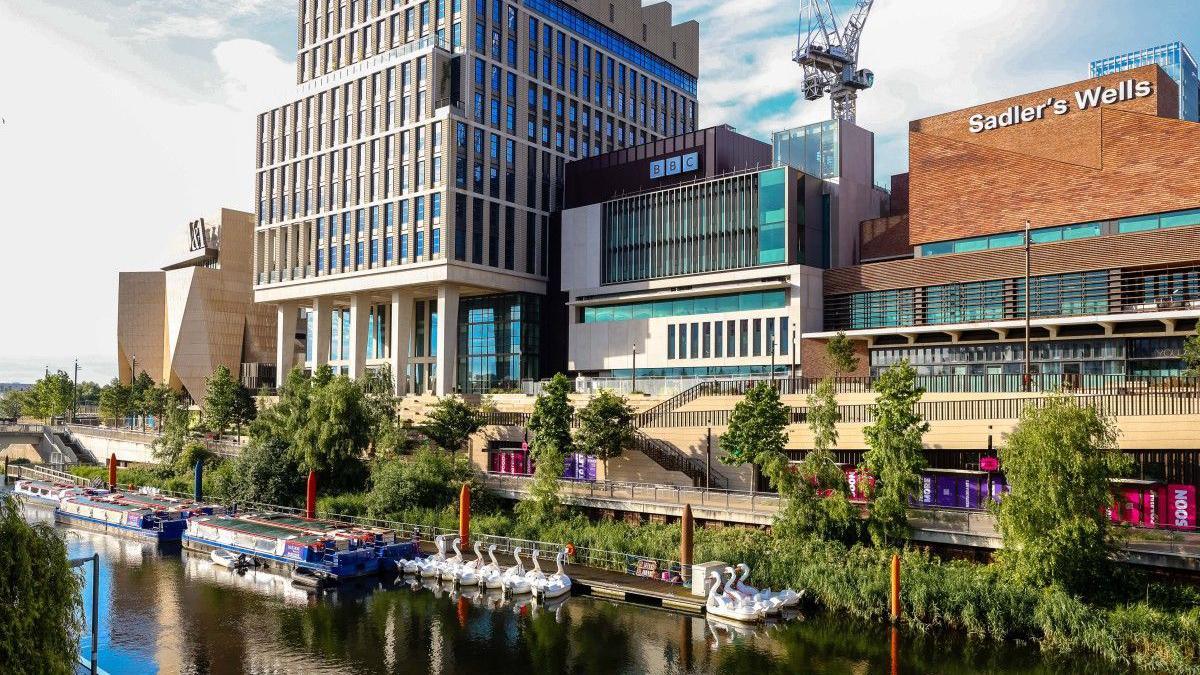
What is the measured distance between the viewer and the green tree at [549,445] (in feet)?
151

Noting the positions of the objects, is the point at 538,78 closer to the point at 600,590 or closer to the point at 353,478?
the point at 353,478

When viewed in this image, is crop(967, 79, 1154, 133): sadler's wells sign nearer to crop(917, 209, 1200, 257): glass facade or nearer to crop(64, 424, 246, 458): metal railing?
crop(917, 209, 1200, 257): glass facade

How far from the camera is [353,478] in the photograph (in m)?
57.6

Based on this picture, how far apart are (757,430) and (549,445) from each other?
36.9 feet

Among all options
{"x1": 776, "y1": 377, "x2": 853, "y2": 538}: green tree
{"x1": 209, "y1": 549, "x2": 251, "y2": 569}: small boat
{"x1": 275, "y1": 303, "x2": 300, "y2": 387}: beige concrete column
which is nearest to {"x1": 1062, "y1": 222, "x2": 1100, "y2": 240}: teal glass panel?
{"x1": 776, "y1": 377, "x2": 853, "y2": 538}: green tree

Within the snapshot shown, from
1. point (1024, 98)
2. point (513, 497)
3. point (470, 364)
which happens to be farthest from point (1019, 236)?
point (470, 364)

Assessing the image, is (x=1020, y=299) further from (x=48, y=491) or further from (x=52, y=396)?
(x=52, y=396)

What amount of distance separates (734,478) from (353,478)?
76.2 ft

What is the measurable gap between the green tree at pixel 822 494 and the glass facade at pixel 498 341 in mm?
46862

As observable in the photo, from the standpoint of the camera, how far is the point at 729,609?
33.9 meters

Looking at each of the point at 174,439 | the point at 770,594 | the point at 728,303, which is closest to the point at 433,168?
the point at 728,303

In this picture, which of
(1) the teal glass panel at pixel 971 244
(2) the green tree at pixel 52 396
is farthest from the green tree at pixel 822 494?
(2) the green tree at pixel 52 396

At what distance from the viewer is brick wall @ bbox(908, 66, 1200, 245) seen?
5144 cm

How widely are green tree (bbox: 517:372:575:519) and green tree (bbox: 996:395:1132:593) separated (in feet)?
71.3
